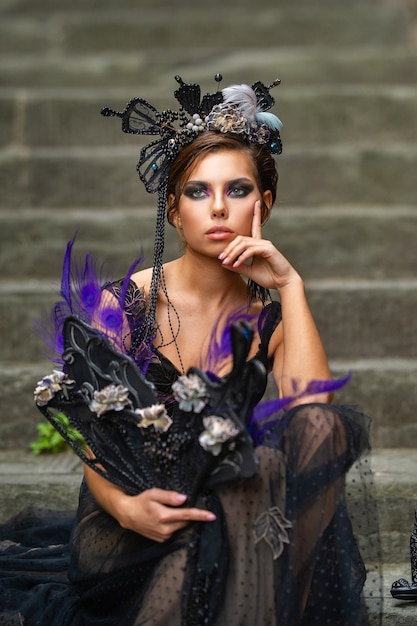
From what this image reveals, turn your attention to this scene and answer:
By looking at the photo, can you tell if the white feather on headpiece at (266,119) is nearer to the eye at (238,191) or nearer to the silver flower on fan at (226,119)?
the silver flower on fan at (226,119)

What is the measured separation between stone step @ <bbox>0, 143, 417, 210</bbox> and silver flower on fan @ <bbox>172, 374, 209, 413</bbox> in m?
2.42

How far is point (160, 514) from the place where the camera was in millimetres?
2285

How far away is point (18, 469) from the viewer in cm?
348

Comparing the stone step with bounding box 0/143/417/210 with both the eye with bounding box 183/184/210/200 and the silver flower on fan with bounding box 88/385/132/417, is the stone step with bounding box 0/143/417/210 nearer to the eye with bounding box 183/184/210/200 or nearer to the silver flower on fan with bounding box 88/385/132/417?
the eye with bounding box 183/184/210/200

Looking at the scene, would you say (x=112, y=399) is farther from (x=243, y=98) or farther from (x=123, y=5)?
(x=123, y=5)

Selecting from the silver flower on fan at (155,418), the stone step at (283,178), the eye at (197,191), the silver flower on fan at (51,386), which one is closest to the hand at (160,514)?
the silver flower on fan at (155,418)

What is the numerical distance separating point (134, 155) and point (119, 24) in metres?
1.59

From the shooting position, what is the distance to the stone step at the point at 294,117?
488 cm

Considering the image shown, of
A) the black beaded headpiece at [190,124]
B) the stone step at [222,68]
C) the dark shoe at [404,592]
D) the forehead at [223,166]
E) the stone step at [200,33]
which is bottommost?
the dark shoe at [404,592]

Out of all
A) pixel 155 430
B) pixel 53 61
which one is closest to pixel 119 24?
pixel 53 61

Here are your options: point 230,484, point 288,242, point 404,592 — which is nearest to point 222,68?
point 288,242

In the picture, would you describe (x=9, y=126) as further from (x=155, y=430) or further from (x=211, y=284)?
(x=155, y=430)

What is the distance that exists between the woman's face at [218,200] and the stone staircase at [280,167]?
0.97 m

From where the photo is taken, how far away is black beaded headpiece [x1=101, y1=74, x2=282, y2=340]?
275 centimetres
